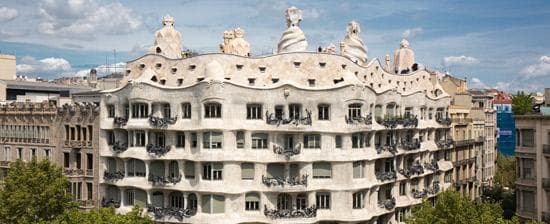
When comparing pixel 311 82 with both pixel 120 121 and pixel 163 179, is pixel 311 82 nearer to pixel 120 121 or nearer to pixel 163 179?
pixel 163 179

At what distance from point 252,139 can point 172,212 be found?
1007cm

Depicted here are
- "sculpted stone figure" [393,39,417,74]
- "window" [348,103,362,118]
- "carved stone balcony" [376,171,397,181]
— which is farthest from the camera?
"sculpted stone figure" [393,39,417,74]

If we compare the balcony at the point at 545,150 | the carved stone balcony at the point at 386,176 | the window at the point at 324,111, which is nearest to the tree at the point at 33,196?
the window at the point at 324,111

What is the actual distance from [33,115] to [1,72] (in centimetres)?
2865

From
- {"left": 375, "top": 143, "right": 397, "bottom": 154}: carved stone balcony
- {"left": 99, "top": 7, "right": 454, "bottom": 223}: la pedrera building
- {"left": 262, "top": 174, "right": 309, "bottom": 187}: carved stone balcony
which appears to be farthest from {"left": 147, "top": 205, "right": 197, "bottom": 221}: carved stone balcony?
{"left": 375, "top": 143, "right": 397, "bottom": 154}: carved stone balcony

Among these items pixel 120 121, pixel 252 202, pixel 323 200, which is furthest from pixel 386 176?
pixel 120 121

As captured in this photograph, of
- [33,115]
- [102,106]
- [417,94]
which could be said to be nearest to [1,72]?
[33,115]

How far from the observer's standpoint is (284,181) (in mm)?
58188

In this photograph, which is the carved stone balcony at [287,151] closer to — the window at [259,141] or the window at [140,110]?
the window at [259,141]

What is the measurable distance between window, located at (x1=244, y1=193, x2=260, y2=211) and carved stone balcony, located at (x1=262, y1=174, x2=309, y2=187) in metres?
1.60

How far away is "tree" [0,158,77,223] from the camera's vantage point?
5641 centimetres

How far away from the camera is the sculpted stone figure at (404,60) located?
87.3 metres

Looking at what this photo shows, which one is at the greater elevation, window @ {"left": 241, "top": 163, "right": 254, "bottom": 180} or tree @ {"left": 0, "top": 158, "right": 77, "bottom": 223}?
window @ {"left": 241, "top": 163, "right": 254, "bottom": 180}

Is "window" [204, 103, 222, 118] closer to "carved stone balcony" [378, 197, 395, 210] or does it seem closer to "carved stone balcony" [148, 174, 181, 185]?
"carved stone balcony" [148, 174, 181, 185]
